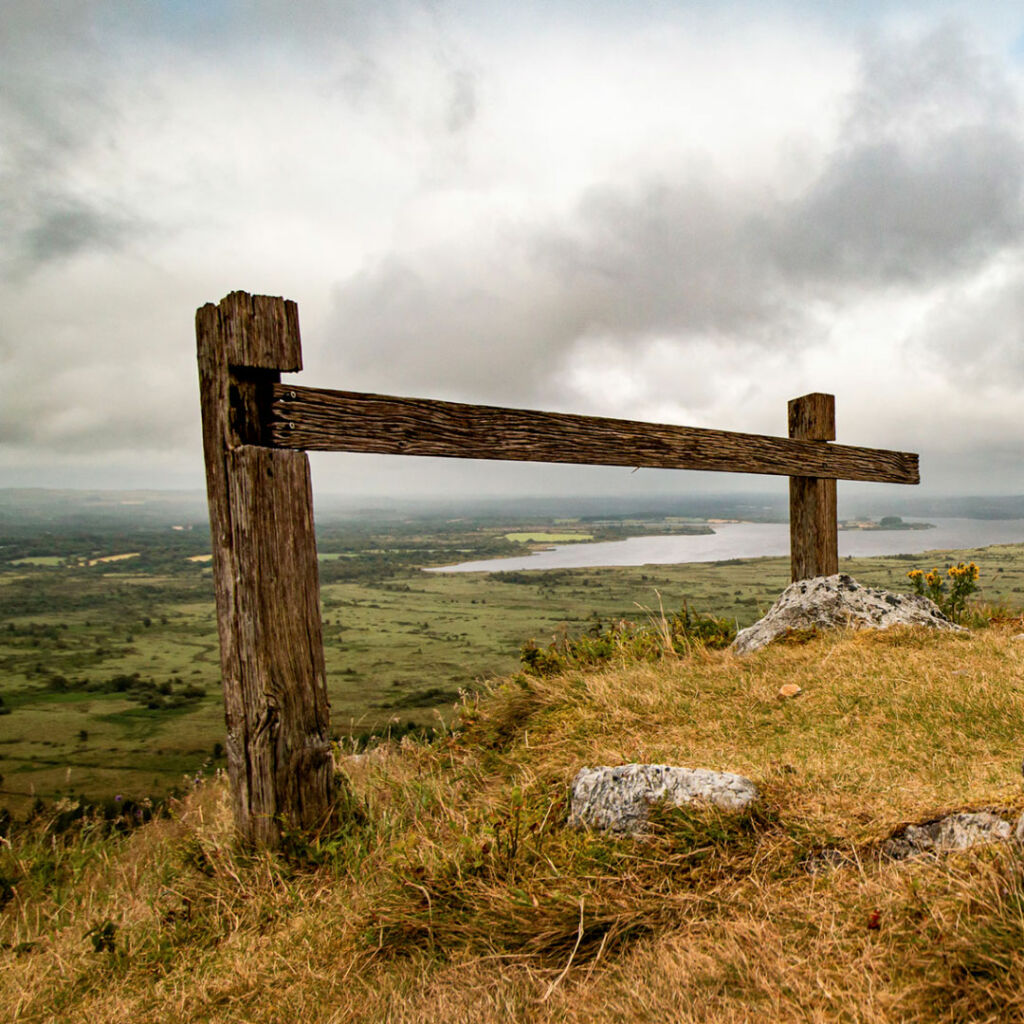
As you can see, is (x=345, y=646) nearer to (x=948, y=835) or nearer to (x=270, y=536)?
(x=270, y=536)

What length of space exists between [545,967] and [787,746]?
207cm

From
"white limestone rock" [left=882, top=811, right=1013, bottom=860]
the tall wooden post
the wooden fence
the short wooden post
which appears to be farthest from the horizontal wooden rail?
"white limestone rock" [left=882, top=811, right=1013, bottom=860]

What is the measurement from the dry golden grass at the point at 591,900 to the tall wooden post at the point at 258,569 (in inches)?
13.4

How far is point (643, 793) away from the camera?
109 inches

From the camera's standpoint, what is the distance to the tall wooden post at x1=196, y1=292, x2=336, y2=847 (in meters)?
3.26

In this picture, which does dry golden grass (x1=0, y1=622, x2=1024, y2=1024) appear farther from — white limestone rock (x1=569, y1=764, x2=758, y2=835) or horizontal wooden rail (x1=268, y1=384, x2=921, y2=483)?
horizontal wooden rail (x1=268, y1=384, x2=921, y2=483)

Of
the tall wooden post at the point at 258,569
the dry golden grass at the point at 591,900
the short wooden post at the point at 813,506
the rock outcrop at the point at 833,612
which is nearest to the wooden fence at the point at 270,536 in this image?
the tall wooden post at the point at 258,569

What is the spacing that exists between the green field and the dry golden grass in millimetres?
1668

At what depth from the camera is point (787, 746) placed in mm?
3641

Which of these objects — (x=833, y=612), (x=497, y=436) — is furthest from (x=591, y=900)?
(x=833, y=612)

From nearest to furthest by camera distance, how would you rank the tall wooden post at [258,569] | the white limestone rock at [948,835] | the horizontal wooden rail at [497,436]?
the white limestone rock at [948,835], the tall wooden post at [258,569], the horizontal wooden rail at [497,436]

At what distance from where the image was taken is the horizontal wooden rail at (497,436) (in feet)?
11.3

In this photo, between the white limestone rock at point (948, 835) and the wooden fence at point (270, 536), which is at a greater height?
the wooden fence at point (270, 536)

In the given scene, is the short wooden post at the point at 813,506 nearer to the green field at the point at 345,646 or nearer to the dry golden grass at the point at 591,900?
the green field at the point at 345,646
